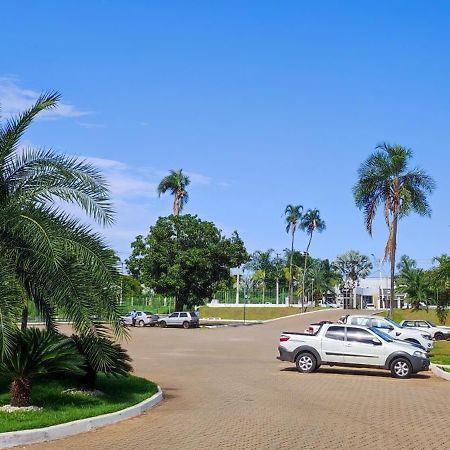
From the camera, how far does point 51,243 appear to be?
11.1 meters

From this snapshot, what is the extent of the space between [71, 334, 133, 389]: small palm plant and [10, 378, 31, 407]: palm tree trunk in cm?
122

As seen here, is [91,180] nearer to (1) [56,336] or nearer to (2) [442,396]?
(1) [56,336]

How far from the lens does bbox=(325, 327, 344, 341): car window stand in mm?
21453

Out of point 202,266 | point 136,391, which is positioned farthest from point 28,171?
point 202,266

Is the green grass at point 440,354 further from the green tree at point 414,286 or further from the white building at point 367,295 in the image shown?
the white building at point 367,295

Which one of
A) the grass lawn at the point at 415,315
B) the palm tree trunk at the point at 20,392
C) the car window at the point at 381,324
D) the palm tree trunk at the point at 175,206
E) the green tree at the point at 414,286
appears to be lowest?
Answer: the palm tree trunk at the point at 20,392

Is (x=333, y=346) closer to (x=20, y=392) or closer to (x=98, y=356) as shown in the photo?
(x=98, y=356)

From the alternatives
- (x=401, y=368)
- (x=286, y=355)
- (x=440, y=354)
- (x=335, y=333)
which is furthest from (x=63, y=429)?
(x=440, y=354)

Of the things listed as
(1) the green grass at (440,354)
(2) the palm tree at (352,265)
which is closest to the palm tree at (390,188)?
(1) the green grass at (440,354)

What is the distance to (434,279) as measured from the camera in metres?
28.6

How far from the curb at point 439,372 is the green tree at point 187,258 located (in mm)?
32795

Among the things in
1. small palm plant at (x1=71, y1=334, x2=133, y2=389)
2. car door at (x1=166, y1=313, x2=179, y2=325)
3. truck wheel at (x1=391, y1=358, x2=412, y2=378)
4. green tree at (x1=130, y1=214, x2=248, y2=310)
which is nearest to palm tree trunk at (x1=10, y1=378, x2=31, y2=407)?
small palm plant at (x1=71, y1=334, x2=133, y2=389)

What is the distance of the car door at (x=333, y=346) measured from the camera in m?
21.3

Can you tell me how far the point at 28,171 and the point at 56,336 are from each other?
3.15 meters
